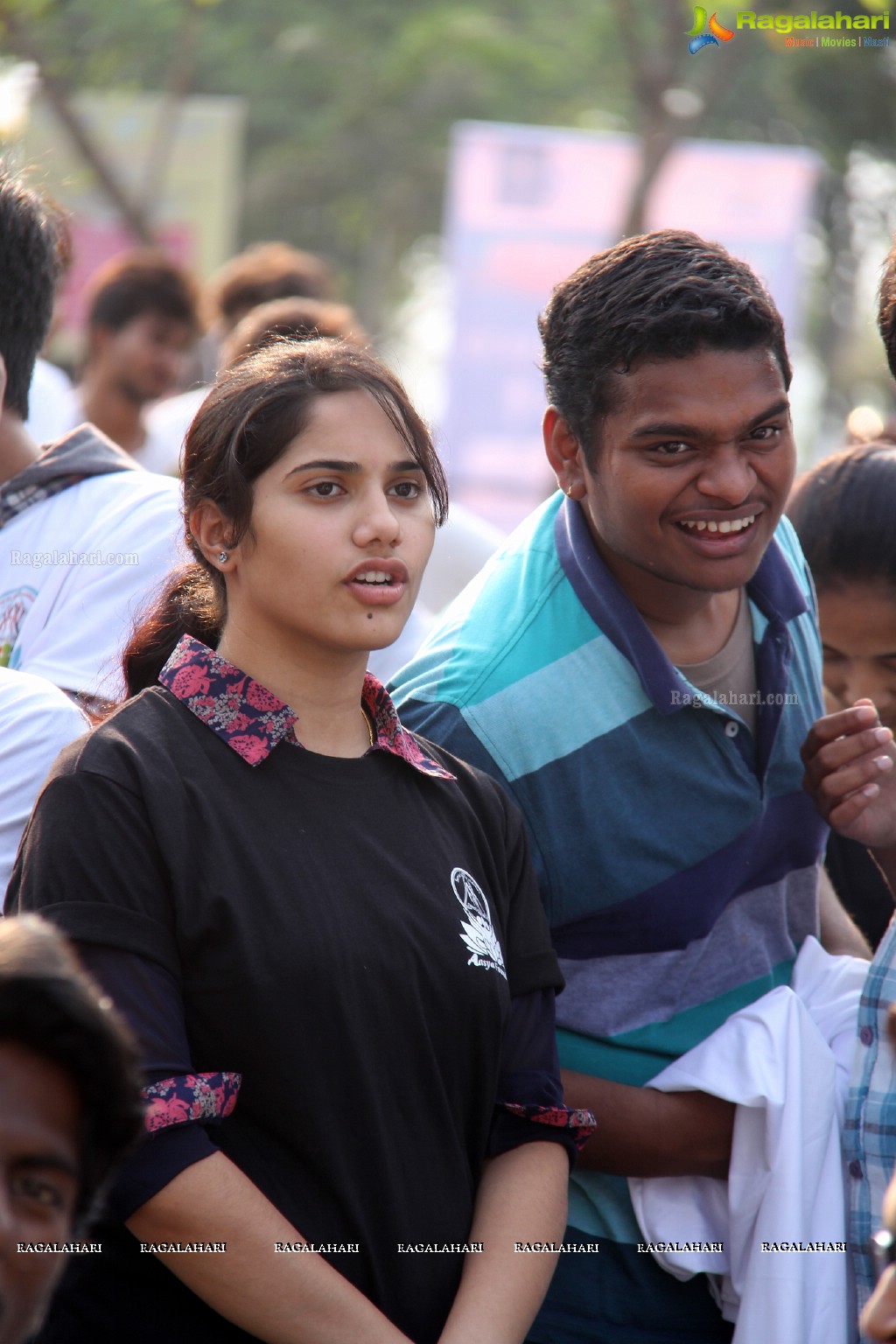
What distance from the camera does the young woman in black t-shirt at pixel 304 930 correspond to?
191cm

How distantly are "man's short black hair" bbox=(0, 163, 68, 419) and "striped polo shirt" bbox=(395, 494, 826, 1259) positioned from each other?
105cm

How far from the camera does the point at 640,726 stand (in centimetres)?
254

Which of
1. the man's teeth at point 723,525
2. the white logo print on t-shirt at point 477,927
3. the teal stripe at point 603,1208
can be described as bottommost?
the teal stripe at point 603,1208

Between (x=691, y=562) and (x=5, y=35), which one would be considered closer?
(x=691, y=562)

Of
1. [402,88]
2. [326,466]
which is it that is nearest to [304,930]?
[326,466]

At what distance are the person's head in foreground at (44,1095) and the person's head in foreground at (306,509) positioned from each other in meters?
0.79

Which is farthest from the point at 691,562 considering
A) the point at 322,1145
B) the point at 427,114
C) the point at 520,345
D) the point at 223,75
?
the point at 223,75

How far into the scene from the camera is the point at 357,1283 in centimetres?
200

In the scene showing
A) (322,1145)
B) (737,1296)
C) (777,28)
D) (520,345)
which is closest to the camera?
(322,1145)

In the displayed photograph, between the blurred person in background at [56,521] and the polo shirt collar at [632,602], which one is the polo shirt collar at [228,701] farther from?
the polo shirt collar at [632,602]

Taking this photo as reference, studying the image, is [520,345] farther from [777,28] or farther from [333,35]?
[333,35]

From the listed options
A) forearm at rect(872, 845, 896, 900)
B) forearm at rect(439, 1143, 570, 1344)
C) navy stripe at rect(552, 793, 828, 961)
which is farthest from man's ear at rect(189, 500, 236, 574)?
forearm at rect(872, 845, 896, 900)

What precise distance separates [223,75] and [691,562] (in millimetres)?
18137

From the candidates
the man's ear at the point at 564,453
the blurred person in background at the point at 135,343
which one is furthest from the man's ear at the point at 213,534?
the blurred person in background at the point at 135,343
